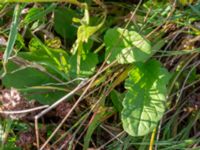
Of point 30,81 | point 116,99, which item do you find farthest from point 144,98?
point 30,81

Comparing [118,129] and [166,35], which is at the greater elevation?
[166,35]

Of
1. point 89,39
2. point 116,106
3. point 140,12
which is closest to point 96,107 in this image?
point 116,106

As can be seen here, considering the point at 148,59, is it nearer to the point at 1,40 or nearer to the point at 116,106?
the point at 116,106

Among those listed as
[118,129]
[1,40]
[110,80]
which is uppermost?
[1,40]

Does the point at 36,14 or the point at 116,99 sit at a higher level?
the point at 36,14

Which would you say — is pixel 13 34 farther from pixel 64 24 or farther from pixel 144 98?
pixel 144 98

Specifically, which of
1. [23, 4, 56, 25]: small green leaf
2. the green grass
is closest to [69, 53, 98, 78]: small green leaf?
the green grass

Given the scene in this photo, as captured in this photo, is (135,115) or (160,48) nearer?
(135,115)
